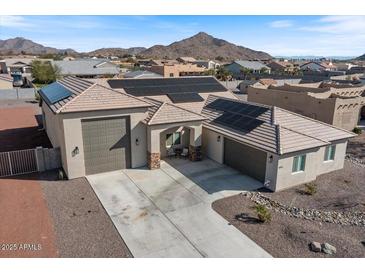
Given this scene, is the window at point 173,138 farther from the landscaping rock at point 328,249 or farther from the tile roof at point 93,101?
the landscaping rock at point 328,249

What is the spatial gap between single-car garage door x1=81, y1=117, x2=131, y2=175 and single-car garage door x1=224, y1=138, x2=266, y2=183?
6.63 meters

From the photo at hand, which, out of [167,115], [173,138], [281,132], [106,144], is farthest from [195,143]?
[106,144]

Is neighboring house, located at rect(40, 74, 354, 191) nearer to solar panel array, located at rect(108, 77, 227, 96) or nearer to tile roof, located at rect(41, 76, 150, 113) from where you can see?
tile roof, located at rect(41, 76, 150, 113)

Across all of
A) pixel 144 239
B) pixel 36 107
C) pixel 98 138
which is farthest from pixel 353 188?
pixel 36 107

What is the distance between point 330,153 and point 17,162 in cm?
1976

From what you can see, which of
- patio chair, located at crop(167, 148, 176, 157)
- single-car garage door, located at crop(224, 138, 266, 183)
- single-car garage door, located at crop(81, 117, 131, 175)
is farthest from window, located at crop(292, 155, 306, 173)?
single-car garage door, located at crop(81, 117, 131, 175)

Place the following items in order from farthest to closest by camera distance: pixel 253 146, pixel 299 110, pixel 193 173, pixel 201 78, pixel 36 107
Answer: pixel 36 107 → pixel 299 110 → pixel 201 78 → pixel 193 173 → pixel 253 146

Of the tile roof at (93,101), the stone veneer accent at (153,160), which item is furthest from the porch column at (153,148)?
the tile roof at (93,101)

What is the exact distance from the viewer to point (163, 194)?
15.8 m

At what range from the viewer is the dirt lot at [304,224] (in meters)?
11.5

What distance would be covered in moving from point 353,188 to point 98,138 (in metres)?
15.4

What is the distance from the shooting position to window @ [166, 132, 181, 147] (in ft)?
69.2

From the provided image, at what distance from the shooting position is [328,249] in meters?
11.2

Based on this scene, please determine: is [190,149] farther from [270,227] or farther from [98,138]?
[270,227]
